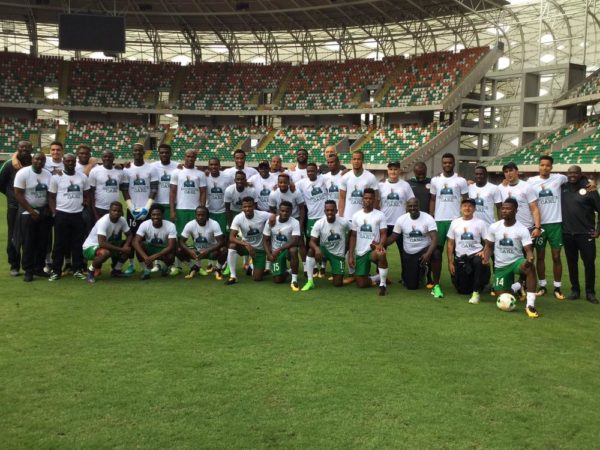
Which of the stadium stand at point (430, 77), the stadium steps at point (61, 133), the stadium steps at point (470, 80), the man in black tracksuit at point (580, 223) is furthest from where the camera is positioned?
the stadium steps at point (61, 133)

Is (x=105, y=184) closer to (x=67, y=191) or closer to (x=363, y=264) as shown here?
(x=67, y=191)

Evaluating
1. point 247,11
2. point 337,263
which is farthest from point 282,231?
point 247,11

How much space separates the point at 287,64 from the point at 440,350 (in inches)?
1894

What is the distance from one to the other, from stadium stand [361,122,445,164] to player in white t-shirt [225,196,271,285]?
29695 millimetres

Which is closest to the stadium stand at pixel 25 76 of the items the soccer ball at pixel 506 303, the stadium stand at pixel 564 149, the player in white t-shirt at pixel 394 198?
the stadium stand at pixel 564 149

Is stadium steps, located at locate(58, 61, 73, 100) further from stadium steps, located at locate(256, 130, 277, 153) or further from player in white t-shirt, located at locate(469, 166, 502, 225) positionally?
player in white t-shirt, located at locate(469, 166, 502, 225)

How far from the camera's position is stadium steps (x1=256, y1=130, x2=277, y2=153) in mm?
46344

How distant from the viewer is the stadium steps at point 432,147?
37750mm

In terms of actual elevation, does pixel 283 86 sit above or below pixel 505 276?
above

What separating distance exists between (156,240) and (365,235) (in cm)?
369

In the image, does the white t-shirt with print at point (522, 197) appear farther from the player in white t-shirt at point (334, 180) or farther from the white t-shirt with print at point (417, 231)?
the player in white t-shirt at point (334, 180)

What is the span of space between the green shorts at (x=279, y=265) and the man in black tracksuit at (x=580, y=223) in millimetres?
4496

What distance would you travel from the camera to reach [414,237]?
9.15 m

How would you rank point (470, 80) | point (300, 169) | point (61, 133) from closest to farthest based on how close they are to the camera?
point (300, 169)
point (470, 80)
point (61, 133)
